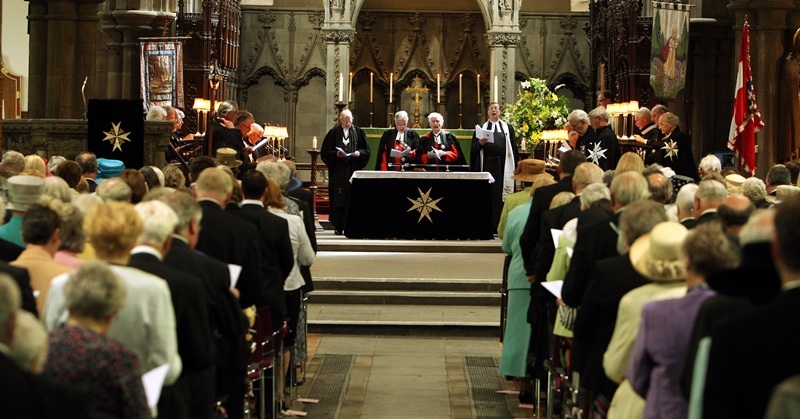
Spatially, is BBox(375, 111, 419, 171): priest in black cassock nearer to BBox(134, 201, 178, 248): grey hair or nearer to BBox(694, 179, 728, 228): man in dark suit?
BBox(694, 179, 728, 228): man in dark suit

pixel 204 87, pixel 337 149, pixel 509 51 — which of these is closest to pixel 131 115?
pixel 337 149

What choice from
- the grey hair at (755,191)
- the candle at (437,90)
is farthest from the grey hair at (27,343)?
the candle at (437,90)

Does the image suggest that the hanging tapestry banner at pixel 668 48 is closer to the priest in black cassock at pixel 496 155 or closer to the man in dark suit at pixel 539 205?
the priest in black cassock at pixel 496 155

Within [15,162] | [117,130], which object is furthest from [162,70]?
[15,162]

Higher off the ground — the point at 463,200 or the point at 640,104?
the point at 640,104

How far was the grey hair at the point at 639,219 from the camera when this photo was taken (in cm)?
489

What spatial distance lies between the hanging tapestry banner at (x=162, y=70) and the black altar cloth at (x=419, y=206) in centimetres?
284

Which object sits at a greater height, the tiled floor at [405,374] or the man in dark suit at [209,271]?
the man in dark suit at [209,271]

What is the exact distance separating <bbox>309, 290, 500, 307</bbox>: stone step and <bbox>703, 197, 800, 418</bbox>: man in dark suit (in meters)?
9.45

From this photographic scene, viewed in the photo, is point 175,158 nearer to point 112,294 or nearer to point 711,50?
point 711,50

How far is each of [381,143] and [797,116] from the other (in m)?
5.31

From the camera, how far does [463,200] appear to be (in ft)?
52.0

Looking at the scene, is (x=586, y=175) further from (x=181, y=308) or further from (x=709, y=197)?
(x=181, y=308)

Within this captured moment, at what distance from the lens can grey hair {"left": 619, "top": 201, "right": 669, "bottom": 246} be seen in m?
4.89
